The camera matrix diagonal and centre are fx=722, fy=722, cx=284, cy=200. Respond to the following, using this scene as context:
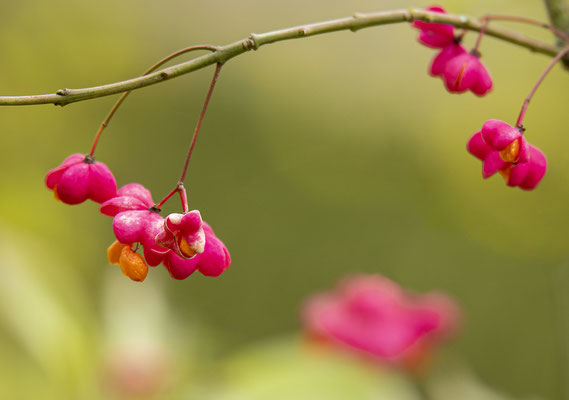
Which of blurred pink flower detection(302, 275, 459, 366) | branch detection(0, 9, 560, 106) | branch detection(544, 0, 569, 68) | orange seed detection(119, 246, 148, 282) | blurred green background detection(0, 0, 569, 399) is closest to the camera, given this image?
branch detection(0, 9, 560, 106)

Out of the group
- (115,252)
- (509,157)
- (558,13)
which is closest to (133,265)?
(115,252)

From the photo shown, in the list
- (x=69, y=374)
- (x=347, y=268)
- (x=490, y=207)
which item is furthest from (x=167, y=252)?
(x=490, y=207)

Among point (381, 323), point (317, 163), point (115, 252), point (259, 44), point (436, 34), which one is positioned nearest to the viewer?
point (259, 44)

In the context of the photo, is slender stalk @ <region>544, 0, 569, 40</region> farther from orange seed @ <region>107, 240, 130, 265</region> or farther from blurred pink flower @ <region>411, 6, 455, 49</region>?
orange seed @ <region>107, 240, 130, 265</region>

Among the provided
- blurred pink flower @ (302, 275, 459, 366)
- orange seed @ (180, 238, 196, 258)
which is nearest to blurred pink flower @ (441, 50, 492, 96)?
orange seed @ (180, 238, 196, 258)

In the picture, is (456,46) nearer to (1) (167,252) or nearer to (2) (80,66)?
(1) (167,252)

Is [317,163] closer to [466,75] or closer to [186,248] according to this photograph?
[466,75]
